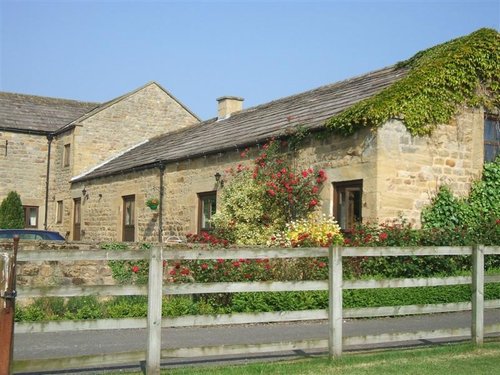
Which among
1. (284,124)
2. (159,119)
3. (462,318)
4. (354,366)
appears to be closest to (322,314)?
(354,366)

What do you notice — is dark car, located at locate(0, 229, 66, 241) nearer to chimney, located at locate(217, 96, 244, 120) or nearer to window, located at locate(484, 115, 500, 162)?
chimney, located at locate(217, 96, 244, 120)

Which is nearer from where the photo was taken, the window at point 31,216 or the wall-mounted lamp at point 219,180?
the wall-mounted lamp at point 219,180

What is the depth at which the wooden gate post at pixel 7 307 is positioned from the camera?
5.61 meters

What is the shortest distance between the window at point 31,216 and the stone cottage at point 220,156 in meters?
0.39

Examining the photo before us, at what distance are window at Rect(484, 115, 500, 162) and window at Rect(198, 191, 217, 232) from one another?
7.98 m

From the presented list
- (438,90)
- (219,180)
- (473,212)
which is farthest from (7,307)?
(219,180)

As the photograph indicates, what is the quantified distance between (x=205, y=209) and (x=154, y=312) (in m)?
13.5

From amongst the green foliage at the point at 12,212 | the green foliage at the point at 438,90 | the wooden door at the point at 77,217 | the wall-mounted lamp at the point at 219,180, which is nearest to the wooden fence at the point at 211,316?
Answer: the green foliage at the point at 438,90

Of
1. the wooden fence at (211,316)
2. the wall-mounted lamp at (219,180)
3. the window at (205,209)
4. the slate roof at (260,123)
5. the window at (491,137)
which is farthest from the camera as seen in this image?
the window at (205,209)

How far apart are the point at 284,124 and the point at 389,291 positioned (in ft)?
22.7

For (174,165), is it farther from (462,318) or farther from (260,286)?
(260,286)

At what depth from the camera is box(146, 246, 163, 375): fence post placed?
623 cm

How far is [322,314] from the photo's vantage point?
700cm

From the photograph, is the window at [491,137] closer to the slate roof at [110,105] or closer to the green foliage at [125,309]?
the green foliage at [125,309]
